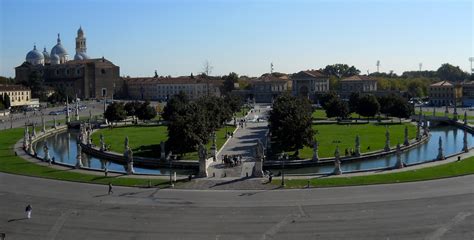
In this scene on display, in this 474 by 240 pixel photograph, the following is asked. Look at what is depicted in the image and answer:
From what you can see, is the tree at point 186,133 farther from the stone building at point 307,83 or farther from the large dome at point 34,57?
the large dome at point 34,57

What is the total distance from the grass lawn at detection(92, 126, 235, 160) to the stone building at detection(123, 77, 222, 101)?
80845mm

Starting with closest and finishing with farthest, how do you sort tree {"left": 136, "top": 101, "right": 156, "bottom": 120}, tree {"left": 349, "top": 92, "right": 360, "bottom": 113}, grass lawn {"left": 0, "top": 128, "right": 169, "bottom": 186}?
grass lawn {"left": 0, "top": 128, "right": 169, "bottom": 186} → tree {"left": 136, "top": 101, "right": 156, "bottom": 120} → tree {"left": 349, "top": 92, "right": 360, "bottom": 113}

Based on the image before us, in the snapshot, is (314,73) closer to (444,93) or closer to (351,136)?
Result: (444,93)

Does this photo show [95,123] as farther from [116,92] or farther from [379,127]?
[116,92]

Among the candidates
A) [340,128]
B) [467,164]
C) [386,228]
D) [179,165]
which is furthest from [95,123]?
[386,228]

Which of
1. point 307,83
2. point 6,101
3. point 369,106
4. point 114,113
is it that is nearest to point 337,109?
point 369,106

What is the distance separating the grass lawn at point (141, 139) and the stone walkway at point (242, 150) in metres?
1.70

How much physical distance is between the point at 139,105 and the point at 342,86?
75142 millimetres

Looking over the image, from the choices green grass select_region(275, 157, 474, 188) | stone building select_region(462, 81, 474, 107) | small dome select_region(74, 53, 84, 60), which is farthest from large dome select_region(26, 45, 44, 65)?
green grass select_region(275, 157, 474, 188)

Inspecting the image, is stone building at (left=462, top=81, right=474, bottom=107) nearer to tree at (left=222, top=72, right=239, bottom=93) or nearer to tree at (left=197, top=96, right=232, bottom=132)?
tree at (left=222, top=72, right=239, bottom=93)

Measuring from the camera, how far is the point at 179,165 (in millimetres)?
45531

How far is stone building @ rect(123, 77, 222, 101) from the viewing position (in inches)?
6344

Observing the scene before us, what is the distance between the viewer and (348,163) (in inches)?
1848

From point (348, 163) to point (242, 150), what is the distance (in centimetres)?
1040
